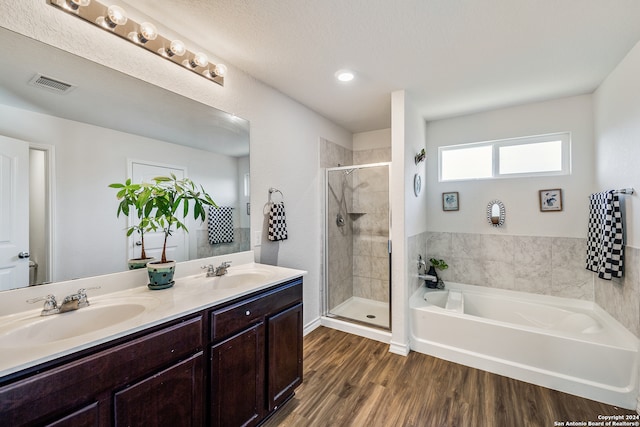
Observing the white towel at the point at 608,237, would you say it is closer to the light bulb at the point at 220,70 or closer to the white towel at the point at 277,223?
the white towel at the point at 277,223

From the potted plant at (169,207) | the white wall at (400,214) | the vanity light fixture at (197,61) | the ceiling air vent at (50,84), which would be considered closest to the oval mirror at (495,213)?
the white wall at (400,214)

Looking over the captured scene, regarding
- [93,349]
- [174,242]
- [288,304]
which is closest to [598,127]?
[288,304]

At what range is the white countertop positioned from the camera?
83cm

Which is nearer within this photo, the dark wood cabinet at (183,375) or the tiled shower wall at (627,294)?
the dark wood cabinet at (183,375)

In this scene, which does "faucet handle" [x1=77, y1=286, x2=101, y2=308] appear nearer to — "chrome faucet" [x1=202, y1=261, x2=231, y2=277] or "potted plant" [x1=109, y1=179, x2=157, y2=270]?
"potted plant" [x1=109, y1=179, x2=157, y2=270]

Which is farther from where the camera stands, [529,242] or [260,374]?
[529,242]

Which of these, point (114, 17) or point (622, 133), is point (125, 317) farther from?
point (622, 133)

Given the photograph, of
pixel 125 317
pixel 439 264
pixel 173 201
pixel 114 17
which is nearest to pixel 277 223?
pixel 173 201

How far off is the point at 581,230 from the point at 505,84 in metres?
1.68

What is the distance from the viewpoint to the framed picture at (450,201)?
3234 mm

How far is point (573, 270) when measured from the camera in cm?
267

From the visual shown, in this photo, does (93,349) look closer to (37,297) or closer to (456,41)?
(37,297)

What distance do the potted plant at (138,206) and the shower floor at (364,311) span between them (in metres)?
2.23

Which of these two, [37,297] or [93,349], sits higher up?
[37,297]
